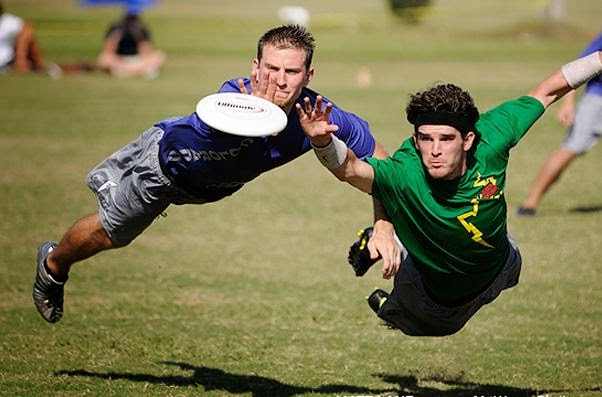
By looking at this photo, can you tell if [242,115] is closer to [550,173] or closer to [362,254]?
[362,254]

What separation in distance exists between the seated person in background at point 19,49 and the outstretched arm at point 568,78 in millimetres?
20591

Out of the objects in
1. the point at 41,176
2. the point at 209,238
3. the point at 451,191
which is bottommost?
the point at 41,176

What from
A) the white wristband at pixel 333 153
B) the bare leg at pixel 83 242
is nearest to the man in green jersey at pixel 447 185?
the white wristband at pixel 333 153

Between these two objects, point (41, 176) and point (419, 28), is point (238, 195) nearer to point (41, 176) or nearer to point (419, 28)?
point (41, 176)

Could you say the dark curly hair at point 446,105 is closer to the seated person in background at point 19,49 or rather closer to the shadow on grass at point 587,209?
the shadow on grass at point 587,209

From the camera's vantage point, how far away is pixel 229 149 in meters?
6.03

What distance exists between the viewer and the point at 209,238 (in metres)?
11.6

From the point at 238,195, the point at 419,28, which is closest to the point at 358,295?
the point at 238,195

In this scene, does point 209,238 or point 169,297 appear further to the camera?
point 209,238

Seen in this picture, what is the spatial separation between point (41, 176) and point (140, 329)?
732cm

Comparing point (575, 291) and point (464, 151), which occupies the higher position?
point (464, 151)

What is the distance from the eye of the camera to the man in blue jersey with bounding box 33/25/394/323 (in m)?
5.88

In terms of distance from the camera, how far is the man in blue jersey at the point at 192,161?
5879mm

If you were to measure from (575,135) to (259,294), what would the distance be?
17.1 feet
